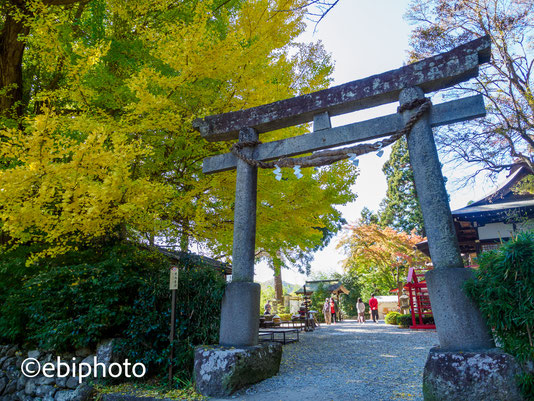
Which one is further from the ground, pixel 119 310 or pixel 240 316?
pixel 119 310

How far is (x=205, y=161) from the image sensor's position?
590 cm

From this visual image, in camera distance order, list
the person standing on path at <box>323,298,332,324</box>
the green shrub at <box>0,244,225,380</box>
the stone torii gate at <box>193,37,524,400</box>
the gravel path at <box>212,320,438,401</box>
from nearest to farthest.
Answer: the stone torii gate at <box>193,37,524,400</box>, the gravel path at <box>212,320,438,401</box>, the green shrub at <box>0,244,225,380</box>, the person standing on path at <box>323,298,332,324</box>

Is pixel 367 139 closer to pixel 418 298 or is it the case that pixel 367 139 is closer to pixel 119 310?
pixel 119 310

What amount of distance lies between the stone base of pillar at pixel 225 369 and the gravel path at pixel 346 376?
0.50 ft

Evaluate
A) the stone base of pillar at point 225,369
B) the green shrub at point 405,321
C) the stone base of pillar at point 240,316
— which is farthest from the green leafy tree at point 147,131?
the green shrub at point 405,321

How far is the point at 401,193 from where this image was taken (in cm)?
2959

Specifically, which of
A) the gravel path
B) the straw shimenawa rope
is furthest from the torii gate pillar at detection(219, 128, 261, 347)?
the gravel path

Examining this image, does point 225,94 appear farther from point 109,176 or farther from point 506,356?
point 506,356

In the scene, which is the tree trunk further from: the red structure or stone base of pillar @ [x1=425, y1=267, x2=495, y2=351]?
the red structure

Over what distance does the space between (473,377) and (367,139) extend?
3.28 m

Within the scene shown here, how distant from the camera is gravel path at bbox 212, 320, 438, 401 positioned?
4.20 metres

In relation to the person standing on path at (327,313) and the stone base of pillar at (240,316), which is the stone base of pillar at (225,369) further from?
the person standing on path at (327,313)

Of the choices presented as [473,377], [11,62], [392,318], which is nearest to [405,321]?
[392,318]

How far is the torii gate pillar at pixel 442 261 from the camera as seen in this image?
3.74 m
